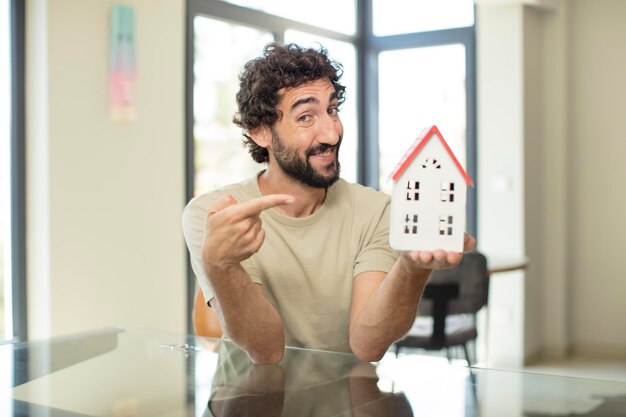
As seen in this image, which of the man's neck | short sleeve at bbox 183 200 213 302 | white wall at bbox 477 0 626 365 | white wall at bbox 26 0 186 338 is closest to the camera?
short sleeve at bbox 183 200 213 302

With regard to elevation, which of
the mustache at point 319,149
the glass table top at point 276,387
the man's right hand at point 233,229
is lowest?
the glass table top at point 276,387

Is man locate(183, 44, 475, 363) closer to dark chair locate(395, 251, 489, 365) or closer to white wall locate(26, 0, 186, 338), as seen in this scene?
white wall locate(26, 0, 186, 338)

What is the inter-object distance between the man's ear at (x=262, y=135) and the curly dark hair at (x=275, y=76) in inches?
0.5

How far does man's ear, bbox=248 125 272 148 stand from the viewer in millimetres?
2088

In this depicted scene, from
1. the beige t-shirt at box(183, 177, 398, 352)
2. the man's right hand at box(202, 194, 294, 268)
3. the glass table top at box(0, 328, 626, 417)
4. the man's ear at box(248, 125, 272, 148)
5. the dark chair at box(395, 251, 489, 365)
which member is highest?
the man's ear at box(248, 125, 272, 148)

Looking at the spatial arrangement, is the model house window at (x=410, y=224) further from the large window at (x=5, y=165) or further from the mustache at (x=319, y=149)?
the large window at (x=5, y=165)

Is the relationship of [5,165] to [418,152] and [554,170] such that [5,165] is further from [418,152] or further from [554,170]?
[554,170]

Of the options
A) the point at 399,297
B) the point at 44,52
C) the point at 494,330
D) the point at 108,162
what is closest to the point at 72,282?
the point at 108,162

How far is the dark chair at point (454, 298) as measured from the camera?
405 centimetres

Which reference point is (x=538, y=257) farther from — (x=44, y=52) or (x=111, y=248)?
(x=44, y=52)

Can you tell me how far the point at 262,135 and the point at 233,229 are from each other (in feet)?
2.05

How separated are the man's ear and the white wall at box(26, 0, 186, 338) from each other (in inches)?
75.4

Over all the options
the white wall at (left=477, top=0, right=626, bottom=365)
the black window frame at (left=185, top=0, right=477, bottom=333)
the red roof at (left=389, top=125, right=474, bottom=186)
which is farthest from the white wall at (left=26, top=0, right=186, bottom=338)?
the red roof at (left=389, top=125, right=474, bottom=186)

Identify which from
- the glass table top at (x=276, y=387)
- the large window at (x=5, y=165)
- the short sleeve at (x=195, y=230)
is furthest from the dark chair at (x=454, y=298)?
the glass table top at (x=276, y=387)
